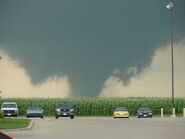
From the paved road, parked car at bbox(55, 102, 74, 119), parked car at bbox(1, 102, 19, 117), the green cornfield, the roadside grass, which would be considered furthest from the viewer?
the green cornfield

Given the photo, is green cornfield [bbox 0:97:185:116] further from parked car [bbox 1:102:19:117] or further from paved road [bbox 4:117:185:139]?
paved road [bbox 4:117:185:139]

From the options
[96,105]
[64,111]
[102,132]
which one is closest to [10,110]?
[64,111]

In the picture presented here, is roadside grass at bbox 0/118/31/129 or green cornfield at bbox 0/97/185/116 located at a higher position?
green cornfield at bbox 0/97/185/116

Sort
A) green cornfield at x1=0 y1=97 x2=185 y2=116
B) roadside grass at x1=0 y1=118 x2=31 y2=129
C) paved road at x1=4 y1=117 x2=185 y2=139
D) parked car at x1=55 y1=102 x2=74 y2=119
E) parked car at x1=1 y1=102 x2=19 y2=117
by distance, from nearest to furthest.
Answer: paved road at x1=4 y1=117 x2=185 y2=139 → roadside grass at x1=0 y1=118 x2=31 y2=129 → parked car at x1=55 y1=102 x2=74 y2=119 → parked car at x1=1 y1=102 x2=19 y2=117 → green cornfield at x1=0 y1=97 x2=185 y2=116

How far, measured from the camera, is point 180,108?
90.1 m

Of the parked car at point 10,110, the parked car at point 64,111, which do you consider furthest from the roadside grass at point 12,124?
the parked car at point 10,110

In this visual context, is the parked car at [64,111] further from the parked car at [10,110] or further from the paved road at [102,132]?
the paved road at [102,132]

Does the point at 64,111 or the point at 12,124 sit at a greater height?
the point at 64,111

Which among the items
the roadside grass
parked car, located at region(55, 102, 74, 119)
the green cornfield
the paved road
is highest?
the green cornfield

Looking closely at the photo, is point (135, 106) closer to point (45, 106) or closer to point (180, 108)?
point (180, 108)

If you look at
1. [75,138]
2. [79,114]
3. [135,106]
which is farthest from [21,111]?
[75,138]

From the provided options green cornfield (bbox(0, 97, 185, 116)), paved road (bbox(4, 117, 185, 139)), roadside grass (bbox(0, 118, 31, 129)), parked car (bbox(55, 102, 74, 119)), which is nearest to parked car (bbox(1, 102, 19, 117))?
parked car (bbox(55, 102, 74, 119))

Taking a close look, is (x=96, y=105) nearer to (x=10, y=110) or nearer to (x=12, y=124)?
(x=10, y=110)

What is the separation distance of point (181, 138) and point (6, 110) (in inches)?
1777
